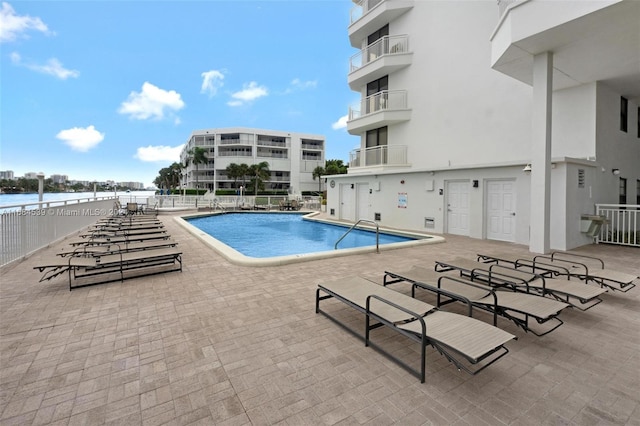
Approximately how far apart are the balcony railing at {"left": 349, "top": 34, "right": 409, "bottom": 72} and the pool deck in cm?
1599

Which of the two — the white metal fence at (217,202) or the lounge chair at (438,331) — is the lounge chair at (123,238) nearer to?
the lounge chair at (438,331)

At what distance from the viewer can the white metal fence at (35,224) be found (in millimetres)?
5820

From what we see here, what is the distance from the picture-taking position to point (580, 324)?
3.55 meters

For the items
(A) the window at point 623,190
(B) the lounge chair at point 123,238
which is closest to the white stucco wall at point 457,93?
(A) the window at point 623,190

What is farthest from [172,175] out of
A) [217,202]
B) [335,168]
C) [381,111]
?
[381,111]

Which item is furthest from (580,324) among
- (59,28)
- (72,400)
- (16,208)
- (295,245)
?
(59,28)

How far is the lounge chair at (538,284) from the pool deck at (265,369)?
0.30m

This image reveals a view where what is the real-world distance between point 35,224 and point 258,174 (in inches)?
1726

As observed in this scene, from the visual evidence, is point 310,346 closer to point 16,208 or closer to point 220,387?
point 220,387

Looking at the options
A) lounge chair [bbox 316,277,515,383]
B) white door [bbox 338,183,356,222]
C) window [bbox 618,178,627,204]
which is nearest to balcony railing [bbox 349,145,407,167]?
white door [bbox 338,183,356,222]

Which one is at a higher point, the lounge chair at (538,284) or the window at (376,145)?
the window at (376,145)

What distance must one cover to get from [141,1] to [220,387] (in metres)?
20.8

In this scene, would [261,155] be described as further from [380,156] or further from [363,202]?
[363,202]

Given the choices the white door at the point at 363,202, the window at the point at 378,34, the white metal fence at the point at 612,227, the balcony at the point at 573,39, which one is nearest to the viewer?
the balcony at the point at 573,39
